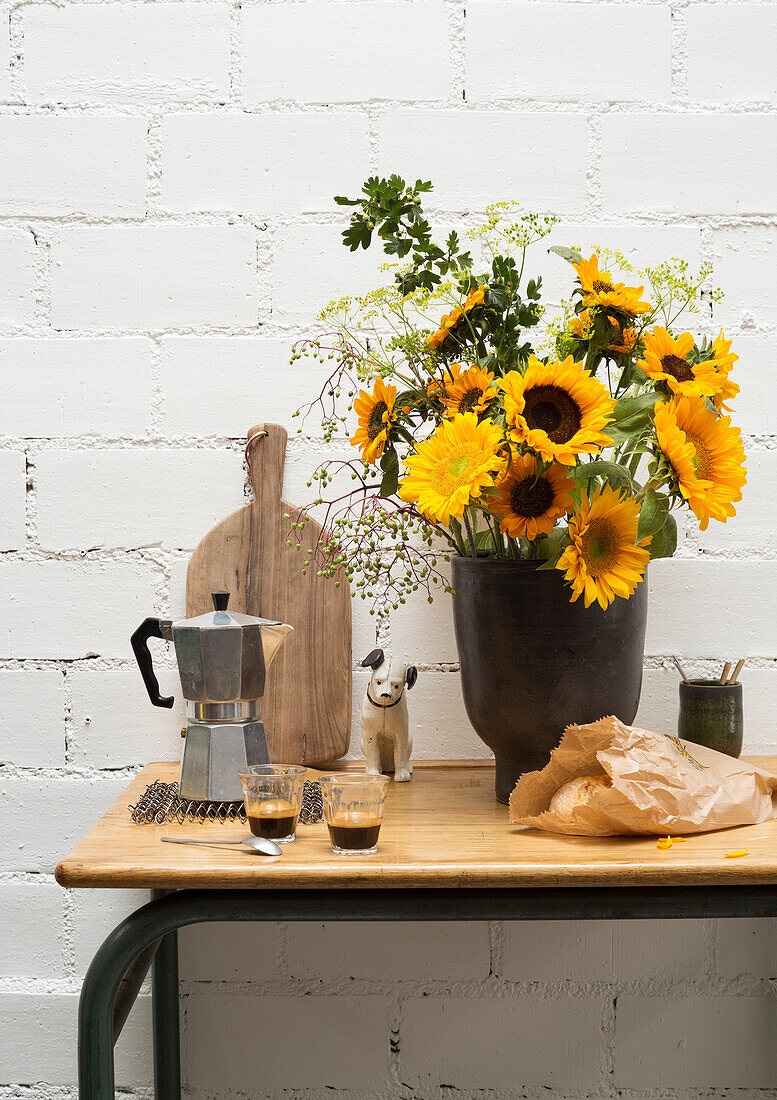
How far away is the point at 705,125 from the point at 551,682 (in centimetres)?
81

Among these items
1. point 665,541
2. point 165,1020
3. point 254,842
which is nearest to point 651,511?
point 665,541

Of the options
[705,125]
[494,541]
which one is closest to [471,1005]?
[494,541]

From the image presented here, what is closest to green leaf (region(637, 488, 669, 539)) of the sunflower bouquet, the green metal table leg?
the sunflower bouquet

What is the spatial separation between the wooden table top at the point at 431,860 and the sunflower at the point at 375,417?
1.23 feet

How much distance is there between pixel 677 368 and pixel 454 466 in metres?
0.23

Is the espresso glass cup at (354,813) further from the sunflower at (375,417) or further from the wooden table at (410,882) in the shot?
the sunflower at (375,417)

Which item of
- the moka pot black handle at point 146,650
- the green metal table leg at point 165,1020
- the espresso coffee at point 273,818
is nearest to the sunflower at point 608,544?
the espresso coffee at point 273,818

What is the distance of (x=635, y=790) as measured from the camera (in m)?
0.86

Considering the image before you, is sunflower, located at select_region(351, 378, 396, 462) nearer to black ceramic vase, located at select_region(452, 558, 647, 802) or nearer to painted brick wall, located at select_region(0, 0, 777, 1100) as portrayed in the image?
black ceramic vase, located at select_region(452, 558, 647, 802)

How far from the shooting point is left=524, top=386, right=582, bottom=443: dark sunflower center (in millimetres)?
826

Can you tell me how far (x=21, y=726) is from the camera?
1245 mm

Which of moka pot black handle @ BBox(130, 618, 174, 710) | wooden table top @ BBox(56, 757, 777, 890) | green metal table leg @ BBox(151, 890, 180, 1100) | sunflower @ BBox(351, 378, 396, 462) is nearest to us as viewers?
wooden table top @ BBox(56, 757, 777, 890)

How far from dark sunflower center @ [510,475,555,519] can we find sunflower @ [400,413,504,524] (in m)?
0.03

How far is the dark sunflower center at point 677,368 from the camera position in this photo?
87 centimetres
